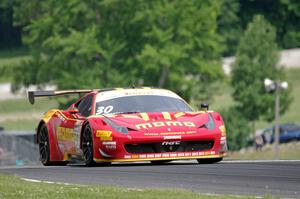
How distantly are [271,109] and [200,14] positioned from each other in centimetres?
606

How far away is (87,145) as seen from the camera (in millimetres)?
19234

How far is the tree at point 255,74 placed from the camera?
6284 centimetres

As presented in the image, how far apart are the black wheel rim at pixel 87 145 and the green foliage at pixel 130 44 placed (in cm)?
4345

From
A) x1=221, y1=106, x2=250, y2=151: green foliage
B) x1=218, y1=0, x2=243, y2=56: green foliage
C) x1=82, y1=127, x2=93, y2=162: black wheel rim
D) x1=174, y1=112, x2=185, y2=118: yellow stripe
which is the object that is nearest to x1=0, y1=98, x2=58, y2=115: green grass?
x1=218, y1=0, x2=243, y2=56: green foliage

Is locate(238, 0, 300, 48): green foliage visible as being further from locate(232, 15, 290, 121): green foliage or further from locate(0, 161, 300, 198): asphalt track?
locate(0, 161, 300, 198): asphalt track

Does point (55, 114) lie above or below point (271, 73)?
above

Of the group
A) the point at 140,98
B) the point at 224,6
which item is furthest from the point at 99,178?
the point at 224,6

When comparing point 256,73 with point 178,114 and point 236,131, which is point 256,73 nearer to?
point 236,131

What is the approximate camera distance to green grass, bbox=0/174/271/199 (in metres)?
13.3

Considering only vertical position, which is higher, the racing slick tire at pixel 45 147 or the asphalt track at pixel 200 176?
the asphalt track at pixel 200 176

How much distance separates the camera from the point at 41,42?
6888 centimetres

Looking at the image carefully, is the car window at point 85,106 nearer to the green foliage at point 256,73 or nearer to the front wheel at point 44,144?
the front wheel at point 44,144

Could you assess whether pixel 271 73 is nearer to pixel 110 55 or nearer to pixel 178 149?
pixel 110 55

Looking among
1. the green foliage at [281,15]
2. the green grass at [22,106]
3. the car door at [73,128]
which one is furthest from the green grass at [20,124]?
the car door at [73,128]
